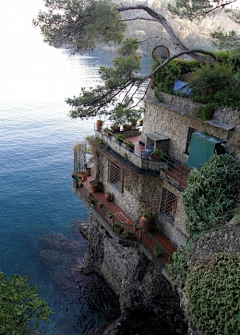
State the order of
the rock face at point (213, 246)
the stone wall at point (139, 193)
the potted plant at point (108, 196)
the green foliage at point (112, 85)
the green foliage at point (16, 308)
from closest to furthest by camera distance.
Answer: the green foliage at point (16, 308) < the rock face at point (213, 246) < the stone wall at point (139, 193) < the green foliage at point (112, 85) < the potted plant at point (108, 196)

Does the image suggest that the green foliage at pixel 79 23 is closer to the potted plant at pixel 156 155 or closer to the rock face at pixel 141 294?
the potted plant at pixel 156 155

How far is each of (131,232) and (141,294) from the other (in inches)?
184

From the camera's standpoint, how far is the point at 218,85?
50.9 ft

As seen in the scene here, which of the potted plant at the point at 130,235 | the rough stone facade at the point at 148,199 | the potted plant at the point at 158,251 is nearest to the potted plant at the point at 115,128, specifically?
the rough stone facade at the point at 148,199

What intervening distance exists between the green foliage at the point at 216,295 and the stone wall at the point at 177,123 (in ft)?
22.6

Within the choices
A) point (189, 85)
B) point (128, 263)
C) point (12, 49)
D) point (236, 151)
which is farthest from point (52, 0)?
point (12, 49)

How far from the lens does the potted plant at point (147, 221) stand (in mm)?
17641

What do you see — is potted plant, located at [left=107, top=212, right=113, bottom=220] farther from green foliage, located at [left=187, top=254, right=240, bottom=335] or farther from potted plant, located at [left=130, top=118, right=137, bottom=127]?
green foliage, located at [left=187, top=254, right=240, bottom=335]

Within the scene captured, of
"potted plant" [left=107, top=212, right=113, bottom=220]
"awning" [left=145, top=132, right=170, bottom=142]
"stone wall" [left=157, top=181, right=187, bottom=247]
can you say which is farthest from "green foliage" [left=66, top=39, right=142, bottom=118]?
"potted plant" [left=107, top=212, right=113, bottom=220]

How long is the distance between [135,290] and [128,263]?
1.78m

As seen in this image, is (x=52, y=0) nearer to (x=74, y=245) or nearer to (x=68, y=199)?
(x=74, y=245)

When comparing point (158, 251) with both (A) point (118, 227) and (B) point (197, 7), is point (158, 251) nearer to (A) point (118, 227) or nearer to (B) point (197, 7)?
(A) point (118, 227)

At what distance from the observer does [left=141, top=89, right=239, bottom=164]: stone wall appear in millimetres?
14477

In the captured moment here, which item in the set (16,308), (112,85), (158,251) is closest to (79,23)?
(112,85)
